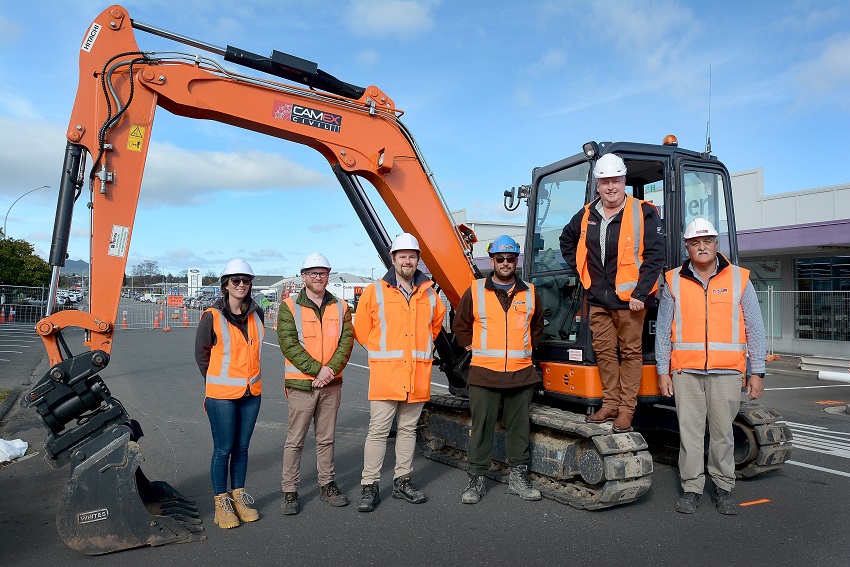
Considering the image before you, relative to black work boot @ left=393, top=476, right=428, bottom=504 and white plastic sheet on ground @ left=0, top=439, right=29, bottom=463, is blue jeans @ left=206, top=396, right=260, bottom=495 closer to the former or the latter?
black work boot @ left=393, top=476, right=428, bottom=504

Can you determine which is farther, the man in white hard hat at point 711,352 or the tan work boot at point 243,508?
the man in white hard hat at point 711,352

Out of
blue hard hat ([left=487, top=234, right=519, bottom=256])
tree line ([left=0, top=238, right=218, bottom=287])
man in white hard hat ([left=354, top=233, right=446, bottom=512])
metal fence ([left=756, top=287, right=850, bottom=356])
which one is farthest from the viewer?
tree line ([left=0, top=238, right=218, bottom=287])

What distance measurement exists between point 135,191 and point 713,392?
482 centimetres

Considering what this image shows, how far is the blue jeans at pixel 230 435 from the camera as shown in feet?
16.3

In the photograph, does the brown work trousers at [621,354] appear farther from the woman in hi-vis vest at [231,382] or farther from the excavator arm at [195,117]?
the woman in hi-vis vest at [231,382]

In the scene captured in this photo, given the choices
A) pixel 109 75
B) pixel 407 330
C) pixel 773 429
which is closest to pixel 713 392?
pixel 773 429

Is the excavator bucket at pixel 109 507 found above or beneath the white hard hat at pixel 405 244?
beneath

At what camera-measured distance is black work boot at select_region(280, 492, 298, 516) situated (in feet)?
16.8

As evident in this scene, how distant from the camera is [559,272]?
6.05 metres

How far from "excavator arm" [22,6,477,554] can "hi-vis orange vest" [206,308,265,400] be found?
0.67m

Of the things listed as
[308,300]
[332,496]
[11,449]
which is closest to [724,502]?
[332,496]

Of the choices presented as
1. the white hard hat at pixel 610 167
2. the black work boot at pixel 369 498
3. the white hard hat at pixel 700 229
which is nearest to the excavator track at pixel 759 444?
the white hard hat at pixel 700 229

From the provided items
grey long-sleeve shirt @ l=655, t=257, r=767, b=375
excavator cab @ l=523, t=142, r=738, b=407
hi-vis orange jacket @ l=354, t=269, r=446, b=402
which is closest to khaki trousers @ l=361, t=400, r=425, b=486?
hi-vis orange jacket @ l=354, t=269, r=446, b=402

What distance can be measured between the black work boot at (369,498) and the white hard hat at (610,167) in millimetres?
3118
